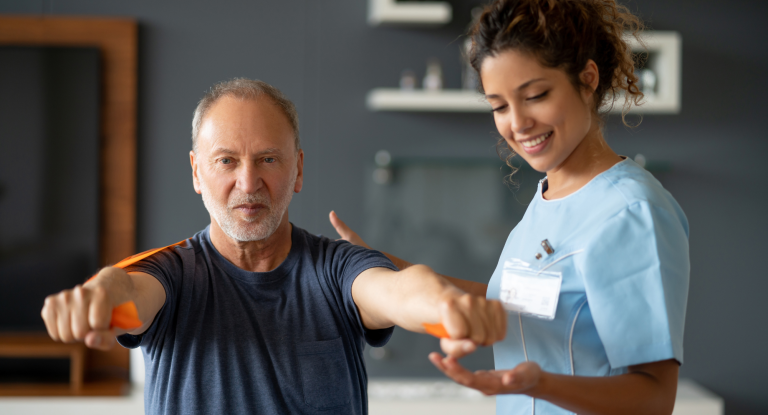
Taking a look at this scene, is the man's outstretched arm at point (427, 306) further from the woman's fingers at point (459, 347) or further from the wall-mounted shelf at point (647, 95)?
the wall-mounted shelf at point (647, 95)

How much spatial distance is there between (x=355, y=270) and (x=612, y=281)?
18.0 inches

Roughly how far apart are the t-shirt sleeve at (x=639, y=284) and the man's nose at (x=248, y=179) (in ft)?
2.05

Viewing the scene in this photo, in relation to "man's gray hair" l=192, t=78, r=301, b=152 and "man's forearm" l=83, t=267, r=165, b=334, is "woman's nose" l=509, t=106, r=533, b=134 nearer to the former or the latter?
"man's gray hair" l=192, t=78, r=301, b=152

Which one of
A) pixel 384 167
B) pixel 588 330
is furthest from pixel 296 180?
pixel 384 167

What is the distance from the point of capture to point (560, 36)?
108cm

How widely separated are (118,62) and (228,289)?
217 cm

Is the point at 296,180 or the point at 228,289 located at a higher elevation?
the point at 296,180

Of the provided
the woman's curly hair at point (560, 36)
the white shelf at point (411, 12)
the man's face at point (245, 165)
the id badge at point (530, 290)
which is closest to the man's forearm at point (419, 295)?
the id badge at point (530, 290)

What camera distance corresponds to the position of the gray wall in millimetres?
2996

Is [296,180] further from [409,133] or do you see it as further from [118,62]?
[118,62]

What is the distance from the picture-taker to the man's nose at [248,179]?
1.17 m

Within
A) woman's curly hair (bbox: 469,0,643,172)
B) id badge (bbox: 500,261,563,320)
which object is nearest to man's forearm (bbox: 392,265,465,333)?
id badge (bbox: 500,261,563,320)

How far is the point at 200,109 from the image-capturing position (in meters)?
1.24

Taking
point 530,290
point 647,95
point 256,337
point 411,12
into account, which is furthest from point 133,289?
point 647,95
